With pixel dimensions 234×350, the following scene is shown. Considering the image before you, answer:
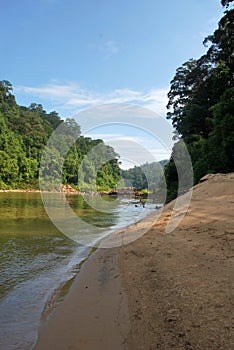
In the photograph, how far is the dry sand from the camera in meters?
2.91

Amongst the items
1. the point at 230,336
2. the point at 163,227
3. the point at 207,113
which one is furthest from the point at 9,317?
the point at 207,113

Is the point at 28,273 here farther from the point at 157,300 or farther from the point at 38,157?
the point at 38,157

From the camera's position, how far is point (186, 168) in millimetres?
26062

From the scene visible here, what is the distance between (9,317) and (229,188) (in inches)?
343

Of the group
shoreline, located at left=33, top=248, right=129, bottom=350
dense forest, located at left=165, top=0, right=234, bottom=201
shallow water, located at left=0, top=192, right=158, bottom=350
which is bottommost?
shallow water, located at left=0, top=192, right=158, bottom=350

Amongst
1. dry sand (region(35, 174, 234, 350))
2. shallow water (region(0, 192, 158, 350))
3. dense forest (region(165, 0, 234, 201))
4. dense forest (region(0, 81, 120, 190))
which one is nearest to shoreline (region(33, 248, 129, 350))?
dry sand (region(35, 174, 234, 350))

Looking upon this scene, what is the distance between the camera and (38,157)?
85.6 meters

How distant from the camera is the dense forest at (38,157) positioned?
71625 millimetres

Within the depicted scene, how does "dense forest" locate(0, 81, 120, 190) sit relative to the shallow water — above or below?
above

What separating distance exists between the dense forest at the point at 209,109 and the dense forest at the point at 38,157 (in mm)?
41948

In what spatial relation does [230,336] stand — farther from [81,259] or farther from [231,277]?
[81,259]

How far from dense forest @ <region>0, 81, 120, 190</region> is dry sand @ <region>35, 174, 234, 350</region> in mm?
59712

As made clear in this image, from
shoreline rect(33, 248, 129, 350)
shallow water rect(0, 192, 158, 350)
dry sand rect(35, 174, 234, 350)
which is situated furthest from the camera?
shallow water rect(0, 192, 158, 350)

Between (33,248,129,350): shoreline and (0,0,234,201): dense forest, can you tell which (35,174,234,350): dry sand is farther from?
(0,0,234,201): dense forest
